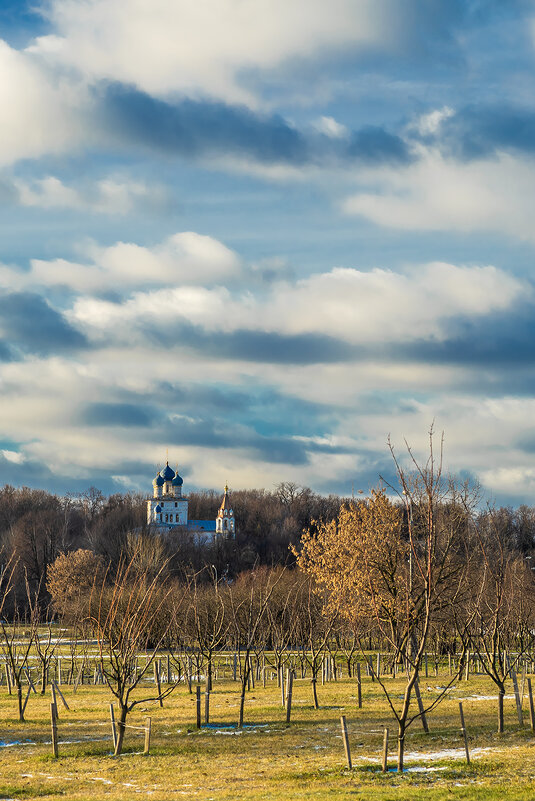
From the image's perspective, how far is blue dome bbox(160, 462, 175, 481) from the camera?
19100 cm

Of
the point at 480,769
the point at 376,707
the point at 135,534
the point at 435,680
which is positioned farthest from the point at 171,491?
the point at 480,769

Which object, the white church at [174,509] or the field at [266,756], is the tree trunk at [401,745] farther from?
the white church at [174,509]

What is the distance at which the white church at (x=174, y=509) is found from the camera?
17062cm

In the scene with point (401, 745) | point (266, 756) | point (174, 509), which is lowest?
point (266, 756)

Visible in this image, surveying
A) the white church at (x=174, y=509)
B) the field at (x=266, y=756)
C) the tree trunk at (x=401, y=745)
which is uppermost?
the white church at (x=174, y=509)

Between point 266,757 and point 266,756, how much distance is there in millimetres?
161

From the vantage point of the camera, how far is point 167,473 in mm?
192375

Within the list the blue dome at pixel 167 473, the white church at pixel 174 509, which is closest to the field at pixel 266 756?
the white church at pixel 174 509

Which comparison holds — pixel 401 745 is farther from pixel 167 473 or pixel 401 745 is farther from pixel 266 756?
pixel 167 473

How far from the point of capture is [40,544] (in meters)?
117

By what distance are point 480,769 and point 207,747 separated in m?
8.21

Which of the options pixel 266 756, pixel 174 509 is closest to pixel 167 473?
pixel 174 509

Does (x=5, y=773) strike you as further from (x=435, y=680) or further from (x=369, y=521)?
(x=435, y=680)

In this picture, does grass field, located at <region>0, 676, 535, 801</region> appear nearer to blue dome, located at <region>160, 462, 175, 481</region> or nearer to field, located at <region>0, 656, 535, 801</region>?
field, located at <region>0, 656, 535, 801</region>
